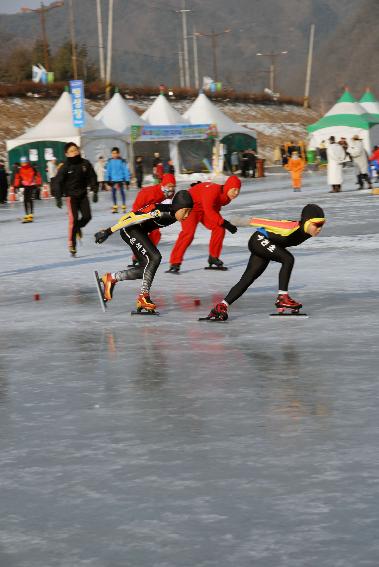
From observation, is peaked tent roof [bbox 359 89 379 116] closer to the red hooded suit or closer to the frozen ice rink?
the red hooded suit

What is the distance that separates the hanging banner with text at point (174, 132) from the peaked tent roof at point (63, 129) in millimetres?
1329

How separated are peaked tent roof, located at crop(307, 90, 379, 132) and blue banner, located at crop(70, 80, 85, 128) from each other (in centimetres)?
1336

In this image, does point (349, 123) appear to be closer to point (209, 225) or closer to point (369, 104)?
point (369, 104)

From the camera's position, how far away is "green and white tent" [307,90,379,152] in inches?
2223

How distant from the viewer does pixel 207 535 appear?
4516 millimetres

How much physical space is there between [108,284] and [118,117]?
40706mm

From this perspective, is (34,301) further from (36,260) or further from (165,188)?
(36,260)

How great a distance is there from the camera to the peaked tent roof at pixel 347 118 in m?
56.3

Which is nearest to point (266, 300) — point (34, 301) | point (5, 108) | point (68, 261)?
point (34, 301)

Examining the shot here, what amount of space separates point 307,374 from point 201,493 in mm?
3018

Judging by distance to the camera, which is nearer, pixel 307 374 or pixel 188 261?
pixel 307 374

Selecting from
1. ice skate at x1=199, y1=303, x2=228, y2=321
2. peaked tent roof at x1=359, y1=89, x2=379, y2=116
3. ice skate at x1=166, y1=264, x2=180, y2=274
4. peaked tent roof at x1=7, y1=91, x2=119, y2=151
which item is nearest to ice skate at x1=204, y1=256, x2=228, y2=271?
ice skate at x1=166, y1=264, x2=180, y2=274

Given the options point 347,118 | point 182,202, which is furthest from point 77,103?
point 182,202

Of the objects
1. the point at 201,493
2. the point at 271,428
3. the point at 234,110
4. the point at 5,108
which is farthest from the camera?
the point at 234,110
